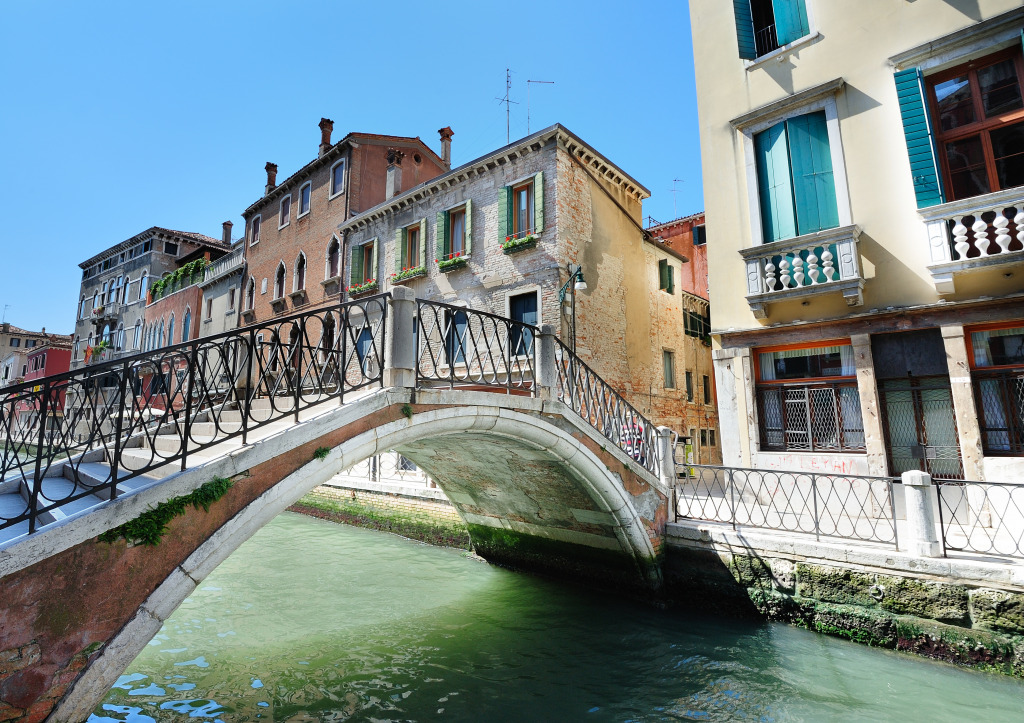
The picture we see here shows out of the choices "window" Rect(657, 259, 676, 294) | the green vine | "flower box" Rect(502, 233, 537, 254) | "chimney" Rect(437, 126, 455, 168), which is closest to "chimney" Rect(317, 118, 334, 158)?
"chimney" Rect(437, 126, 455, 168)

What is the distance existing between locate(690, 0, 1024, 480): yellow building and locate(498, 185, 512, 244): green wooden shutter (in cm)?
508

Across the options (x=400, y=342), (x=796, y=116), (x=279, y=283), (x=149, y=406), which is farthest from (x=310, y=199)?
(x=400, y=342)

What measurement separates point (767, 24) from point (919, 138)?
3524 mm

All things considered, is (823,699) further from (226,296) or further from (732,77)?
(226,296)

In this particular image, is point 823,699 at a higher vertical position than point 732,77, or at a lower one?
lower

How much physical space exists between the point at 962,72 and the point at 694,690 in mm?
8639

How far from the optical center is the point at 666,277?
51.9ft

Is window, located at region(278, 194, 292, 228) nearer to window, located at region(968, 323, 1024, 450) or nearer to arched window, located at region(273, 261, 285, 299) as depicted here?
arched window, located at region(273, 261, 285, 299)

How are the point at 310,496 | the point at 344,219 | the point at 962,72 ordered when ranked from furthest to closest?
the point at 344,219, the point at 310,496, the point at 962,72

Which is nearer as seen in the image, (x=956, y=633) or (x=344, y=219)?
(x=956, y=633)

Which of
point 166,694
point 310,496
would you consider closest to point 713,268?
point 166,694

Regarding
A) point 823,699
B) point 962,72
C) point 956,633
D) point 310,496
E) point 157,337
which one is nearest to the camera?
point 823,699

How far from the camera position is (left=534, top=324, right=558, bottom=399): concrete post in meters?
6.48

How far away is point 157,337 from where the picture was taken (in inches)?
1109
